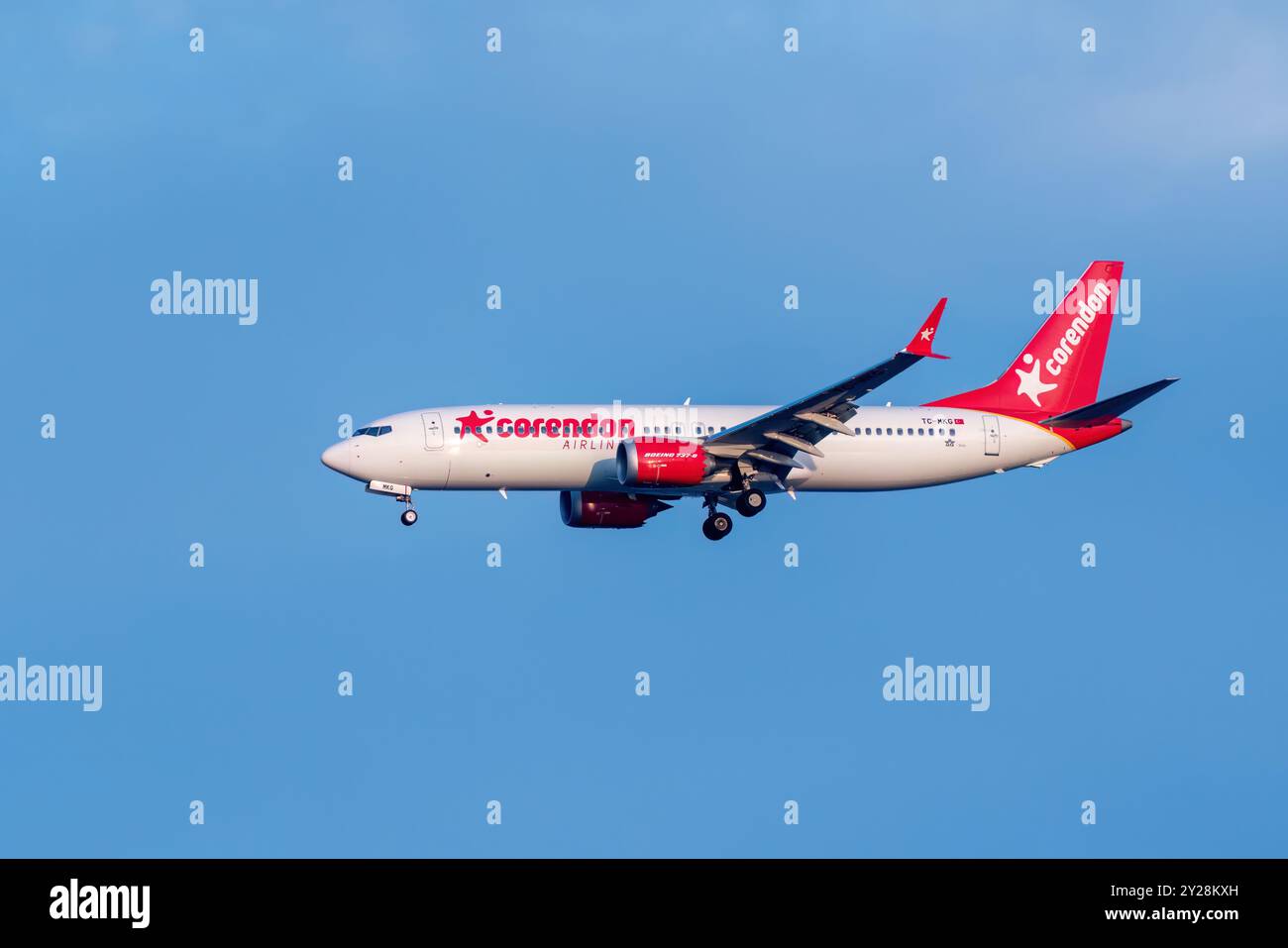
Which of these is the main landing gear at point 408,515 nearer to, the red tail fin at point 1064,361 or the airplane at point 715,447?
the airplane at point 715,447

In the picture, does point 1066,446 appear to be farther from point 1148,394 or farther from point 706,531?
point 706,531

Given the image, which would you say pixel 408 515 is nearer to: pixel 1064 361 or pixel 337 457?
pixel 337 457

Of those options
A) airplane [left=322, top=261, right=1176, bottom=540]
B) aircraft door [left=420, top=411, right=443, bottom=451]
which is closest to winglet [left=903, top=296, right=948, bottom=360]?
airplane [left=322, top=261, right=1176, bottom=540]

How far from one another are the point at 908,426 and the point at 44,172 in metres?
33.7

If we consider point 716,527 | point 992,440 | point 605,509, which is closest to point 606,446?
point 605,509

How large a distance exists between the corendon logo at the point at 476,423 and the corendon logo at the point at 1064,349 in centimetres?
2133

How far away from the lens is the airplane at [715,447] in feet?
236

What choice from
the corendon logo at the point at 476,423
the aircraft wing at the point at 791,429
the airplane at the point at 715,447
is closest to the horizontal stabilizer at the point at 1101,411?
the airplane at the point at 715,447

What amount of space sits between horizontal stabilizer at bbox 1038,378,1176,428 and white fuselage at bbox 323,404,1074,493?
0.74 m

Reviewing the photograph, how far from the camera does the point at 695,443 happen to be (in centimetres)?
7238

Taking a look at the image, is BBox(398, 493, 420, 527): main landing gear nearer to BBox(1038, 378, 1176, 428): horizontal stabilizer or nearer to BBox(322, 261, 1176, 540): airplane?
BBox(322, 261, 1176, 540): airplane
